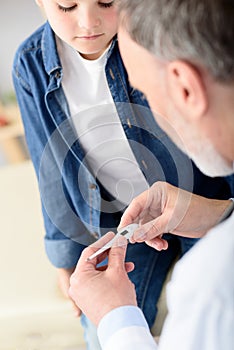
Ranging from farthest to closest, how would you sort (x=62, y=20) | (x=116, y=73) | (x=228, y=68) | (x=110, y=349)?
1. (x=116, y=73)
2. (x=62, y=20)
3. (x=110, y=349)
4. (x=228, y=68)

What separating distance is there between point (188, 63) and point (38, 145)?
1.96 ft

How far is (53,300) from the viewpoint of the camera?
124 centimetres

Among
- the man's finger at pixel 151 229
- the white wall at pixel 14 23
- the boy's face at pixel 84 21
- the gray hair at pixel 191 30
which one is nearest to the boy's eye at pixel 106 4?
the boy's face at pixel 84 21

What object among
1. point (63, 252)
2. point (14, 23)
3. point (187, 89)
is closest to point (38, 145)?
point (63, 252)

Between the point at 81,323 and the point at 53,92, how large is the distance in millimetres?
480

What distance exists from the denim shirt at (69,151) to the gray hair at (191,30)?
39 cm

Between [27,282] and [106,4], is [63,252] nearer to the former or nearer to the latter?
[27,282]

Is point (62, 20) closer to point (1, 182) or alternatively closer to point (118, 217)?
point (118, 217)

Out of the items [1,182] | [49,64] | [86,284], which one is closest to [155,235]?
[86,284]

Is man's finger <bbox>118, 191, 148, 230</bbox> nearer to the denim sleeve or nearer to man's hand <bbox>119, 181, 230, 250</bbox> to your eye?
man's hand <bbox>119, 181, 230, 250</bbox>

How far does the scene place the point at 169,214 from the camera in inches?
39.4

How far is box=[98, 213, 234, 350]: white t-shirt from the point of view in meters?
0.65

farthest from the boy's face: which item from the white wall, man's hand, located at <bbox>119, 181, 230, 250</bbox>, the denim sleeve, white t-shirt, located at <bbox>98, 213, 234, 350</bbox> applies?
the white wall

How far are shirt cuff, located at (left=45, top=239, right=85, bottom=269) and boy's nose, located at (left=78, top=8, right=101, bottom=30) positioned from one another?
499mm
